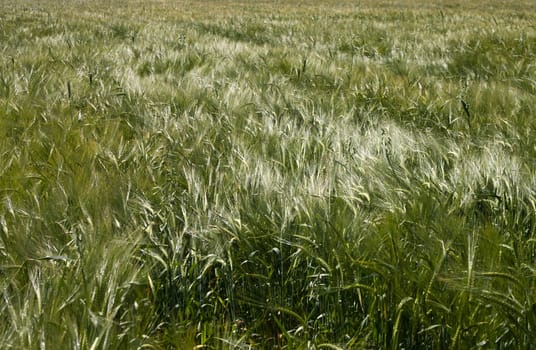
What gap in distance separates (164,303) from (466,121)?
6.53 feet

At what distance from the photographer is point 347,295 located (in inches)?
41.5

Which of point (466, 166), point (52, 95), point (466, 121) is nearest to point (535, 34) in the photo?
point (466, 121)

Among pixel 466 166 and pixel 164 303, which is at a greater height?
pixel 466 166

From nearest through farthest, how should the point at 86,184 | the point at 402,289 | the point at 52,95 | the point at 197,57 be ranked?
the point at 402,289 → the point at 86,184 → the point at 52,95 → the point at 197,57

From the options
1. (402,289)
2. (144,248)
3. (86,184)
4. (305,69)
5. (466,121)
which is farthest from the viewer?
(305,69)

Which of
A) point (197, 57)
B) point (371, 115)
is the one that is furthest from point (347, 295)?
point (197, 57)

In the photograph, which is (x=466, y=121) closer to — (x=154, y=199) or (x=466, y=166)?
(x=466, y=166)

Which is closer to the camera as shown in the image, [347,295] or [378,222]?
[347,295]

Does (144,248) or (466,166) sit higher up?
A: (466,166)

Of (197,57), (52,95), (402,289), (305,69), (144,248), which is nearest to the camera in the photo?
(402,289)

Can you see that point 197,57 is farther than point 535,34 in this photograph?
No

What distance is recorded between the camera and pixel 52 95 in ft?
8.90

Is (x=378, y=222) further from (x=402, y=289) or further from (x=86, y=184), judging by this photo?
(x=86, y=184)

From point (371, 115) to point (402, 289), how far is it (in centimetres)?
169
